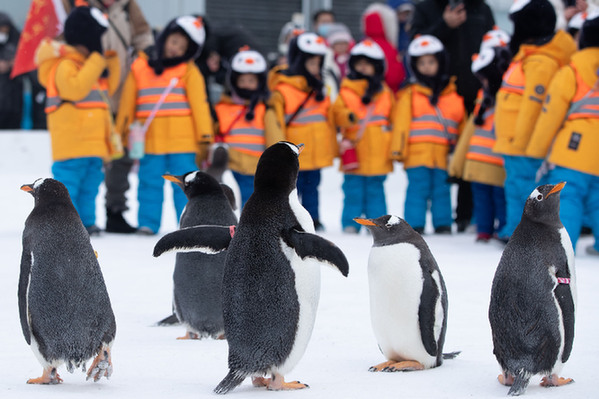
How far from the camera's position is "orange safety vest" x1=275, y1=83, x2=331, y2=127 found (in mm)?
6590

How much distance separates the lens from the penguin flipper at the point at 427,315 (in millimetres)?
2812

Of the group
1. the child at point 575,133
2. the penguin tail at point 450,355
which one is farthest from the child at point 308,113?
the penguin tail at point 450,355

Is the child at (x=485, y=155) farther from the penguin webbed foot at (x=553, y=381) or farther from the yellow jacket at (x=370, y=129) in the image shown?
the penguin webbed foot at (x=553, y=381)

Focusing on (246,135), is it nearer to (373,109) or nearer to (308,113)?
(308,113)

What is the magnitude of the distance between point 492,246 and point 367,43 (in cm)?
194

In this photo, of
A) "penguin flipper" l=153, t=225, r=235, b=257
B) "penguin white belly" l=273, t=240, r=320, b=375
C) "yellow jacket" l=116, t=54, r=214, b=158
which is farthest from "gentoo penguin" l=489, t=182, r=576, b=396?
"yellow jacket" l=116, t=54, r=214, b=158

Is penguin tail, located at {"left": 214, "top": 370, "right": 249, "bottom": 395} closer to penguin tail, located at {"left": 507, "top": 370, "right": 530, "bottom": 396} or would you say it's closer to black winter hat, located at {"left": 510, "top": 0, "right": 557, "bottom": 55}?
penguin tail, located at {"left": 507, "top": 370, "right": 530, "bottom": 396}

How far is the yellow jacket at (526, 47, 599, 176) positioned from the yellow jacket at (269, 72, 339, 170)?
1.74 meters

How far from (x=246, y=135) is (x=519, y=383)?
13.6 ft

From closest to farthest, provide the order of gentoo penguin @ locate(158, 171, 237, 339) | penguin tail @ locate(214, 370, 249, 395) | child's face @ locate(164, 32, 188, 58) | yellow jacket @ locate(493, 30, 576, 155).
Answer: penguin tail @ locate(214, 370, 249, 395), gentoo penguin @ locate(158, 171, 237, 339), yellow jacket @ locate(493, 30, 576, 155), child's face @ locate(164, 32, 188, 58)

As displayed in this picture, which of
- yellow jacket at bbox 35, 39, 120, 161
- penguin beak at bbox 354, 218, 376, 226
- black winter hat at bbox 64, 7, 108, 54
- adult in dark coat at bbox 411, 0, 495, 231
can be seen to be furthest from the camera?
adult in dark coat at bbox 411, 0, 495, 231

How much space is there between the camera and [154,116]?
609 centimetres

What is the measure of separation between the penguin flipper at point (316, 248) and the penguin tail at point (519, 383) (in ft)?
1.95

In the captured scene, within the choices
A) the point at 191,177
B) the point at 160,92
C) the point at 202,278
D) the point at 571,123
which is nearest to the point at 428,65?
the point at 571,123
